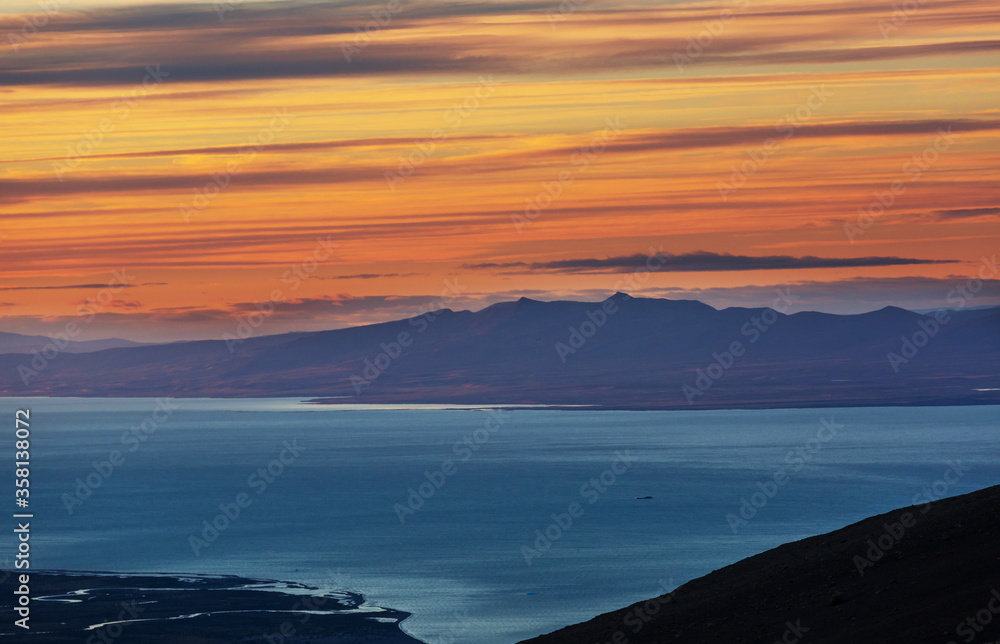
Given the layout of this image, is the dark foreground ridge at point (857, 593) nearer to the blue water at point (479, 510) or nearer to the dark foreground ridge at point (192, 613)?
the blue water at point (479, 510)

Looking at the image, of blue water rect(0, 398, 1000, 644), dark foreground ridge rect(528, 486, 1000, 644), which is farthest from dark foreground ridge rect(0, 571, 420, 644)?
dark foreground ridge rect(528, 486, 1000, 644)

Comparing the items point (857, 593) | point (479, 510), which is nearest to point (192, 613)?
point (857, 593)

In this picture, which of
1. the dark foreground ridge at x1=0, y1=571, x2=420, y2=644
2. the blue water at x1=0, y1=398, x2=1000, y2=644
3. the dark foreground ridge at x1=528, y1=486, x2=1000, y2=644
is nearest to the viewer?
the dark foreground ridge at x1=528, y1=486, x2=1000, y2=644

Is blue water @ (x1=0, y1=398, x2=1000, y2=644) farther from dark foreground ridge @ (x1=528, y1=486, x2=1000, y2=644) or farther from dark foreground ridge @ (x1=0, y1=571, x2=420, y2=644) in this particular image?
dark foreground ridge @ (x1=528, y1=486, x2=1000, y2=644)

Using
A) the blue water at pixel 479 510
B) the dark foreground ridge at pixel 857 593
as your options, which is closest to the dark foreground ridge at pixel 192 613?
the blue water at pixel 479 510

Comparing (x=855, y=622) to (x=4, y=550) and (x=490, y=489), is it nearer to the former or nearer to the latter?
(x=4, y=550)
